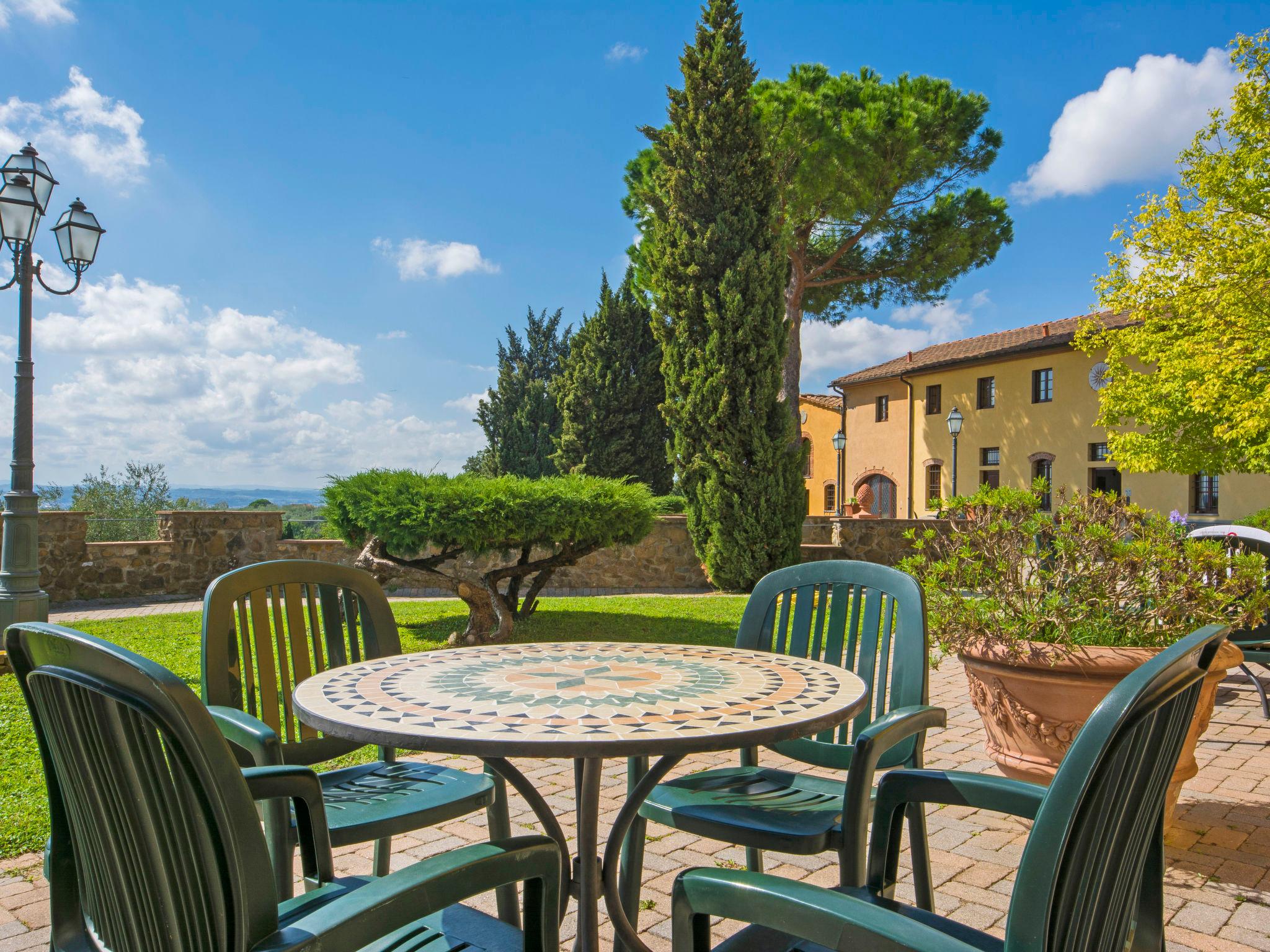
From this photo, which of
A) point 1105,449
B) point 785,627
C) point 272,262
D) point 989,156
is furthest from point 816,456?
point 785,627

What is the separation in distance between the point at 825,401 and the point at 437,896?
1270 inches

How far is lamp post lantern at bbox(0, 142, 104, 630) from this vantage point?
6477 mm

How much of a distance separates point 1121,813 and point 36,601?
7705 mm

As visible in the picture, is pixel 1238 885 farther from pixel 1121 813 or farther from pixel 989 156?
pixel 989 156

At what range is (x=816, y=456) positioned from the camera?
32.6m

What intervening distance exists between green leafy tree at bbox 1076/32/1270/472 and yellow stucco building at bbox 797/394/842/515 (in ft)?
51.3

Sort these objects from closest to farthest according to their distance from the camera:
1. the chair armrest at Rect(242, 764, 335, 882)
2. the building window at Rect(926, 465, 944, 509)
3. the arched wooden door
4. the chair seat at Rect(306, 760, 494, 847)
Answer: the chair armrest at Rect(242, 764, 335, 882), the chair seat at Rect(306, 760, 494, 847), the building window at Rect(926, 465, 944, 509), the arched wooden door

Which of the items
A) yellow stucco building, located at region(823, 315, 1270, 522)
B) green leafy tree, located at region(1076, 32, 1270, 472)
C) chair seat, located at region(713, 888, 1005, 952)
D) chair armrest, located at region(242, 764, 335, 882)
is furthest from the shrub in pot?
yellow stucco building, located at region(823, 315, 1270, 522)

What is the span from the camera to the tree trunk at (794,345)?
16.1m

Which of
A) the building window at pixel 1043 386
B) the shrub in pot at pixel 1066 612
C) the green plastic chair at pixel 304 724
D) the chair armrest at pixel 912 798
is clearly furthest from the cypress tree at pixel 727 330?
the building window at pixel 1043 386

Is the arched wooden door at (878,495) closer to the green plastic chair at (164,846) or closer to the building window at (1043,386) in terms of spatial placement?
the building window at (1043,386)

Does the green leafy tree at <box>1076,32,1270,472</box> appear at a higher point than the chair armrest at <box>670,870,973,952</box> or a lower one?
higher

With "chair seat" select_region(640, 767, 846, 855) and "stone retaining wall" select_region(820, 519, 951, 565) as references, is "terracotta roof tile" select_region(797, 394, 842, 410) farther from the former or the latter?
"chair seat" select_region(640, 767, 846, 855)

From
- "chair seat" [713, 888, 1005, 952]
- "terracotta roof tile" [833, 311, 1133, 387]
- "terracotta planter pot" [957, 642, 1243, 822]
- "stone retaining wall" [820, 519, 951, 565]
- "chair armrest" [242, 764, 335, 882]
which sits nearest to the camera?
"chair seat" [713, 888, 1005, 952]
